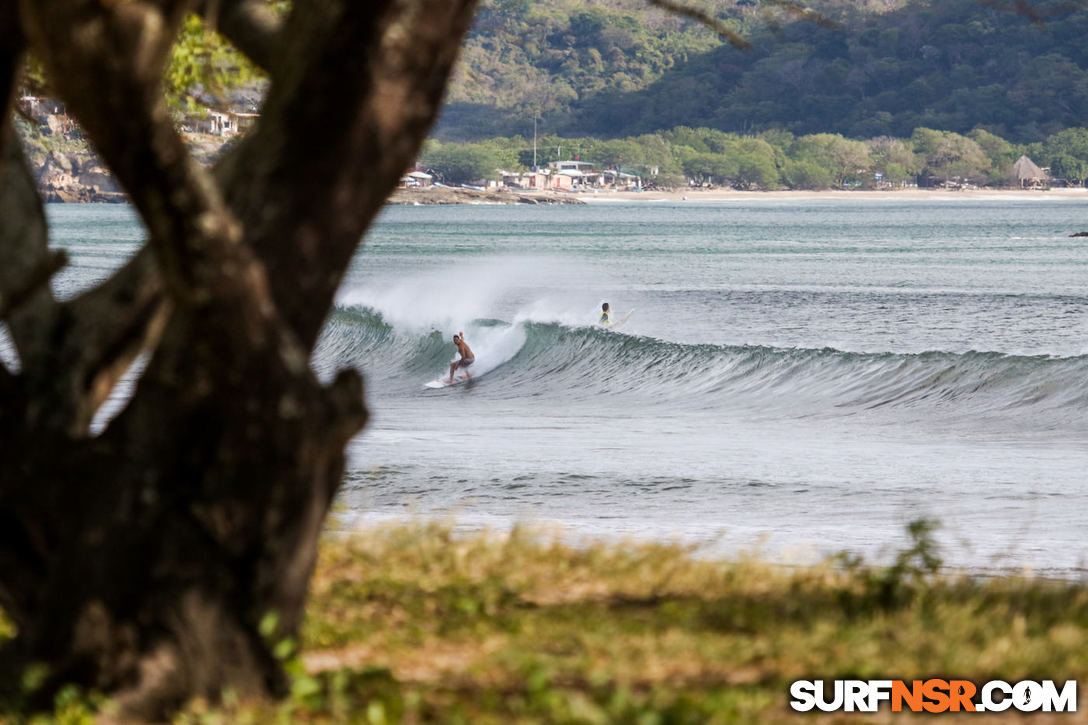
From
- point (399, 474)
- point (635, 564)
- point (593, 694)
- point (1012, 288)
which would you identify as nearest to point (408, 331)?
point (399, 474)

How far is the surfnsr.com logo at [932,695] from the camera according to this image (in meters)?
4.09

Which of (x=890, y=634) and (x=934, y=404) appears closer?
(x=890, y=634)

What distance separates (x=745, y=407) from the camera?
21.1 metres

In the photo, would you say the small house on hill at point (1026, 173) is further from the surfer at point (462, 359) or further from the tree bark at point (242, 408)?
the tree bark at point (242, 408)

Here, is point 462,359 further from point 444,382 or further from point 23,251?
point 23,251

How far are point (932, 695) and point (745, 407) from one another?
673 inches

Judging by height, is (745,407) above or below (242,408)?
below

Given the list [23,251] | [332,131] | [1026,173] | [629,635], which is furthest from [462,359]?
[1026,173]

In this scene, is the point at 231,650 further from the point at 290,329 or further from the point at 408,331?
the point at 408,331

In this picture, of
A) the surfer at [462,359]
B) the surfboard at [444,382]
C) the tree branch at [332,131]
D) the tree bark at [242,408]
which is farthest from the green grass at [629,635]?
the surfboard at [444,382]

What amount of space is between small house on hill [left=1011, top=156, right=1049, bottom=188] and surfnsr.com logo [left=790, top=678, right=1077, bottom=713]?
200 meters

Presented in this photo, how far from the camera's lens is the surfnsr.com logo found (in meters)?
4.09

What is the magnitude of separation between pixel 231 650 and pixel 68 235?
10143 centimetres

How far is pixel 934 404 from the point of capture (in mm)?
20641
